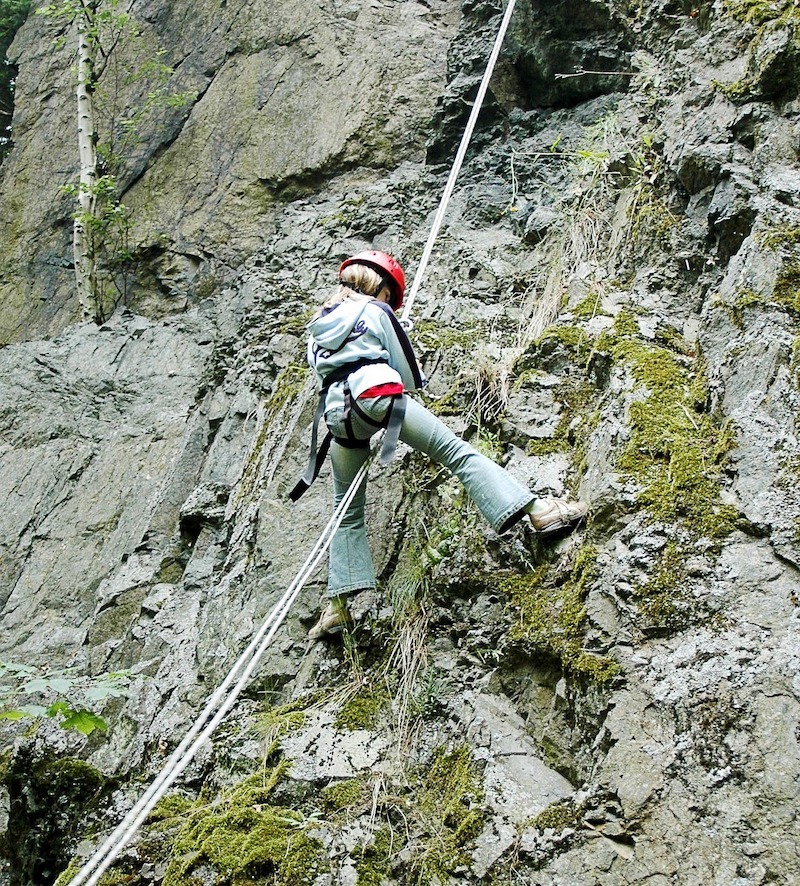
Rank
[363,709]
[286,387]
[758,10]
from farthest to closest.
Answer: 1. [286,387]
2. [758,10]
3. [363,709]

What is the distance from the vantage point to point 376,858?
3.25 meters

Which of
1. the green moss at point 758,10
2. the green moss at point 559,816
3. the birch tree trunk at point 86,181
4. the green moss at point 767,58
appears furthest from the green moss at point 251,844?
the birch tree trunk at point 86,181

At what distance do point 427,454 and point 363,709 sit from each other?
4.08 ft

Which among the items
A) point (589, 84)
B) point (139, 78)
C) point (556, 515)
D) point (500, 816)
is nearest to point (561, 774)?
point (500, 816)

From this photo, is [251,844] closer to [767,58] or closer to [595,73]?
[767,58]

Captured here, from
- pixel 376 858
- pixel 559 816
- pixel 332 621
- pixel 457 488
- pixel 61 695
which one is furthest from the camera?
pixel 61 695

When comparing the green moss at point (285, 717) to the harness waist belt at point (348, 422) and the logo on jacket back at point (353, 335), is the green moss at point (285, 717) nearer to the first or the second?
the harness waist belt at point (348, 422)

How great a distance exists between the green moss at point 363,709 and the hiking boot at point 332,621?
431 millimetres

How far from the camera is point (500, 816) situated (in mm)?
3127

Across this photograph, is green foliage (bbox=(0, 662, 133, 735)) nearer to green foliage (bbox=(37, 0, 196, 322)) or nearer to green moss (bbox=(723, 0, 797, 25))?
green foliage (bbox=(37, 0, 196, 322))

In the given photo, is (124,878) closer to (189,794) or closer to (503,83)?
(189,794)

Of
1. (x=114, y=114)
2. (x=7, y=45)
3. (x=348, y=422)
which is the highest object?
(x=7, y=45)

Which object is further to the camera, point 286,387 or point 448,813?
point 286,387

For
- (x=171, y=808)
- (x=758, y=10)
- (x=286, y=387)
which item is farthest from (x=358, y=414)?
(x=758, y=10)
